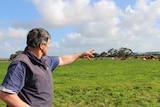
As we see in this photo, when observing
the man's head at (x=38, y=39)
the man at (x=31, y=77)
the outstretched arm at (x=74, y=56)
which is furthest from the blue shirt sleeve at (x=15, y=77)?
the outstretched arm at (x=74, y=56)

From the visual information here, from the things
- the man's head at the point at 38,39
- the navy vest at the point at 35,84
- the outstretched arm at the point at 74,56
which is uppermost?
the man's head at the point at 38,39

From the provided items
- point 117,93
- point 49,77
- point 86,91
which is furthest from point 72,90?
point 49,77

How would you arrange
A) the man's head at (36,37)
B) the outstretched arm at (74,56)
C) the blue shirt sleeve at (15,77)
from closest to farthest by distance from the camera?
1. the blue shirt sleeve at (15,77)
2. the man's head at (36,37)
3. the outstretched arm at (74,56)

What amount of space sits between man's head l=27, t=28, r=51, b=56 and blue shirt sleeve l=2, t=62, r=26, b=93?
25 cm

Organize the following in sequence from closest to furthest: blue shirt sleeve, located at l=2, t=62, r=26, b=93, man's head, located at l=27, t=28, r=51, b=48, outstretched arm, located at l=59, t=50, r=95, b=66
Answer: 1. blue shirt sleeve, located at l=2, t=62, r=26, b=93
2. man's head, located at l=27, t=28, r=51, b=48
3. outstretched arm, located at l=59, t=50, r=95, b=66

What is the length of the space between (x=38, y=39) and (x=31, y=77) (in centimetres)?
42

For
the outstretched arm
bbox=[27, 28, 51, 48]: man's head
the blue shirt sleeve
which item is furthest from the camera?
the outstretched arm

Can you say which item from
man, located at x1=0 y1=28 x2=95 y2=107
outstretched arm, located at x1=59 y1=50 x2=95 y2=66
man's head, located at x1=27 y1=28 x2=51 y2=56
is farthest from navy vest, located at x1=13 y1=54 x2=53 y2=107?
outstretched arm, located at x1=59 y1=50 x2=95 y2=66

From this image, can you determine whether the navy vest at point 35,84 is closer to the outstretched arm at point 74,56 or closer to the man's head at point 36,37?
the man's head at point 36,37

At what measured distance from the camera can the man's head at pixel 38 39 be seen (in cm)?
396

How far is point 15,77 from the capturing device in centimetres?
385

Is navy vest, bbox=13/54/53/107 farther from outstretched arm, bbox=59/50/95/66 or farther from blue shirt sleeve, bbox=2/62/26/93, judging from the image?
outstretched arm, bbox=59/50/95/66

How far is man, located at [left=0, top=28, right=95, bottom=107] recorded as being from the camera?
3840 mm

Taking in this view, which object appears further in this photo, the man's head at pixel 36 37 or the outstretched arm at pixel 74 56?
the outstretched arm at pixel 74 56
